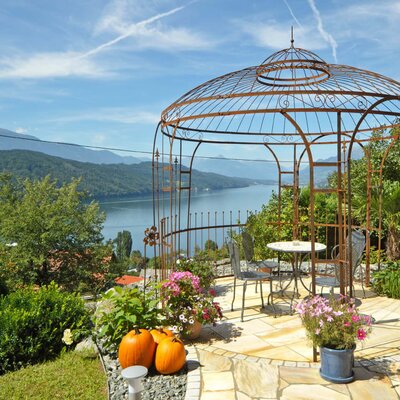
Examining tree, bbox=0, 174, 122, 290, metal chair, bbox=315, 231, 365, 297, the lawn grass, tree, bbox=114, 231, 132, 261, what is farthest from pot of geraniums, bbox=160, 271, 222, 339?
tree, bbox=114, 231, 132, 261

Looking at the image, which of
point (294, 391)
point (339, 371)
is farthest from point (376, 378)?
point (294, 391)

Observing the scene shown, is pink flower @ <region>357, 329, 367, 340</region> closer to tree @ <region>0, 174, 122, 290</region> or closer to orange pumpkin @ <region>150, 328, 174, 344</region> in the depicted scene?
orange pumpkin @ <region>150, 328, 174, 344</region>

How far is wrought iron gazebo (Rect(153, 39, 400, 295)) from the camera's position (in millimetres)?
3857

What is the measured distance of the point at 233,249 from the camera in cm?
469

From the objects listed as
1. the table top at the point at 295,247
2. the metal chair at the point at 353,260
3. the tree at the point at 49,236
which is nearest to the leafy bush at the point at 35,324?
the table top at the point at 295,247

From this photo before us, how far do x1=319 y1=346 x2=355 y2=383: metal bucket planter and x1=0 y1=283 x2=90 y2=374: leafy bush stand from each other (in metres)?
2.66

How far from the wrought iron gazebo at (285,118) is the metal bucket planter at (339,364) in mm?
887

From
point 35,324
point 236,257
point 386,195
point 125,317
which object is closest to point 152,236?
point 236,257

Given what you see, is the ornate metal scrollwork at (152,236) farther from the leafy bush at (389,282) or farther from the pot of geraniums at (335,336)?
the leafy bush at (389,282)

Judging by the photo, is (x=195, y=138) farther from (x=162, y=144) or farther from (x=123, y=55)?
(x=123, y=55)

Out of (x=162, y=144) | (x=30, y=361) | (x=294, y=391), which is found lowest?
(x=30, y=361)

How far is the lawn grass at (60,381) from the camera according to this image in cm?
338

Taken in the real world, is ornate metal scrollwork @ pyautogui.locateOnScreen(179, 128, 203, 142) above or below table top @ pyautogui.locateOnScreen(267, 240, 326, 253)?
above

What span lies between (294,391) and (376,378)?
2.37 feet
